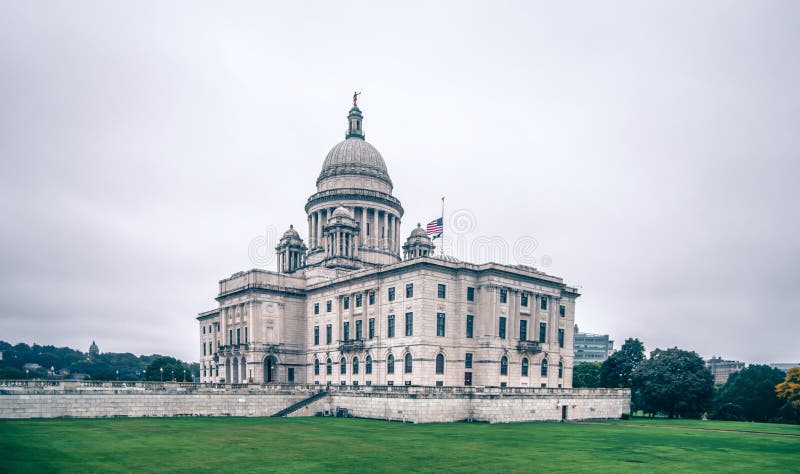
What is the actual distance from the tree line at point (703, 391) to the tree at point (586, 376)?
79.6 ft

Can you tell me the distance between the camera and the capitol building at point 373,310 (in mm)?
71625

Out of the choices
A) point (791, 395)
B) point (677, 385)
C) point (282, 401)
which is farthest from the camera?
point (677, 385)

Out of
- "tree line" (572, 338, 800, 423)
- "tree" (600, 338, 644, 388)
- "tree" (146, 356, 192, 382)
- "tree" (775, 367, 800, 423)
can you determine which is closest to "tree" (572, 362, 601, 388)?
"tree" (600, 338, 644, 388)

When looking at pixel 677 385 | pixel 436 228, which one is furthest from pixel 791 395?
pixel 436 228

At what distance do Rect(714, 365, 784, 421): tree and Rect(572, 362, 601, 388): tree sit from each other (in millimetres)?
28009

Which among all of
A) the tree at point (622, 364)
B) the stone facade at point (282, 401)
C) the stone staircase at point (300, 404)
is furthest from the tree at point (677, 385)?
the stone staircase at point (300, 404)

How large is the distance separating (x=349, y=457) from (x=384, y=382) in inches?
1708

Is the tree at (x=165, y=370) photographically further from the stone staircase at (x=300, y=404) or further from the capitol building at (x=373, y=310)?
the stone staircase at (x=300, y=404)

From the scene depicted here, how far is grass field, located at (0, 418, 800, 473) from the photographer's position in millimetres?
29047

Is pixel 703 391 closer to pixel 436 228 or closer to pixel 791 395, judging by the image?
pixel 791 395

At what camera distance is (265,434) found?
138ft

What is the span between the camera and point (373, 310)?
78125mm

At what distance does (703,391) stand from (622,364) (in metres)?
24.4

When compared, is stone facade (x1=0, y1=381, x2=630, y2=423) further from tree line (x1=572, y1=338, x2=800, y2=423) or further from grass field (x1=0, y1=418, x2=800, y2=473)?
tree line (x1=572, y1=338, x2=800, y2=423)
